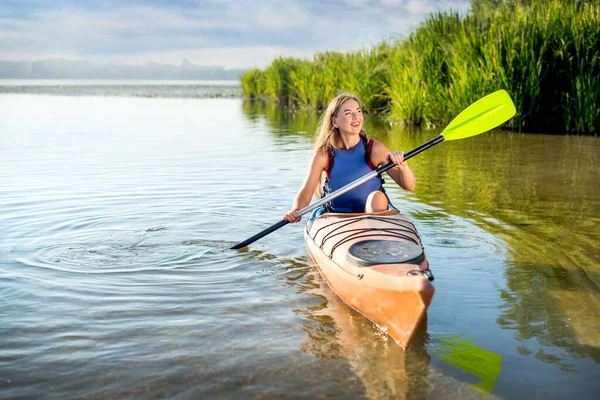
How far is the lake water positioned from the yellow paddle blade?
91 cm

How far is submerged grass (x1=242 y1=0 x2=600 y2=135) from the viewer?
1197cm

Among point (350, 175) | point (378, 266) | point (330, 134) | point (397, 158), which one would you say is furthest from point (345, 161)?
point (378, 266)

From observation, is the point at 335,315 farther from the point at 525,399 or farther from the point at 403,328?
the point at 525,399

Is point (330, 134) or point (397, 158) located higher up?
point (330, 134)

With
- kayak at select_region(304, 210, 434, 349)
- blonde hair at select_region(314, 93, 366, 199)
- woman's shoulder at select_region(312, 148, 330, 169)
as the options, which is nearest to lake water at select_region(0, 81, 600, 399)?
kayak at select_region(304, 210, 434, 349)

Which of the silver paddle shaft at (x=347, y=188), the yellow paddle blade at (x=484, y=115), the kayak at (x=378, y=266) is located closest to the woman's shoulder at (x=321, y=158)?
the silver paddle shaft at (x=347, y=188)

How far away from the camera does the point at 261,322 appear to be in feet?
12.0

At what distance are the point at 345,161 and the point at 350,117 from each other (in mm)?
341

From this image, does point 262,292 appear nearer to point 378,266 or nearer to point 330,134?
point 378,266

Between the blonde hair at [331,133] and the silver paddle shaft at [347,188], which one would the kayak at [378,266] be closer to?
the silver paddle shaft at [347,188]

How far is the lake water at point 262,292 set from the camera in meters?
2.96

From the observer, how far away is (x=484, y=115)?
5.45 metres

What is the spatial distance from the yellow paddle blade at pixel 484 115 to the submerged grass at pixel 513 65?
6.98 m

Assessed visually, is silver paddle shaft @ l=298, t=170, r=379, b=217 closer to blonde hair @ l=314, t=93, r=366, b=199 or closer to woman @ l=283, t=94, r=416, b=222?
woman @ l=283, t=94, r=416, b=222
